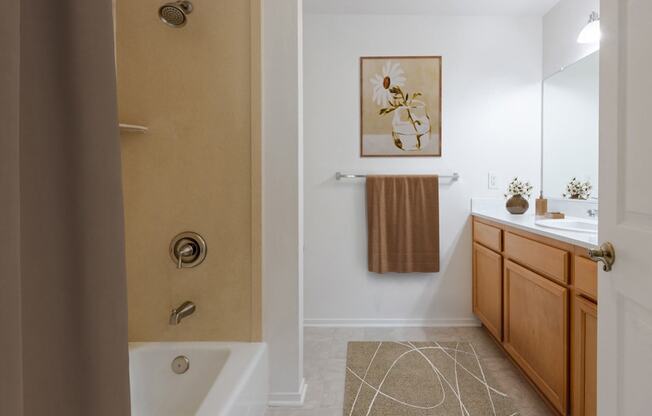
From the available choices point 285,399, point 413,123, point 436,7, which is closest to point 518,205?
point 413,123

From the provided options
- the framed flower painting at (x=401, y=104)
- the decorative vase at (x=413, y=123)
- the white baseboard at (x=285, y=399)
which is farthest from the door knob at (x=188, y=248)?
the decorative vase at (x=413, y=123)

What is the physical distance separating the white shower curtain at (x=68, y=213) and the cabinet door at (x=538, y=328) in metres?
1.78

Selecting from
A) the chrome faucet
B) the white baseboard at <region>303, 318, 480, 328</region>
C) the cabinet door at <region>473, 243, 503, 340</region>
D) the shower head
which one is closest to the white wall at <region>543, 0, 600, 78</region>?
the cabinet door at <region>473, 243, 503, 340</region>

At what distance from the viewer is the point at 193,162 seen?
66.3 inches

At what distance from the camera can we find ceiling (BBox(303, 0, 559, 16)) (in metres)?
2.71

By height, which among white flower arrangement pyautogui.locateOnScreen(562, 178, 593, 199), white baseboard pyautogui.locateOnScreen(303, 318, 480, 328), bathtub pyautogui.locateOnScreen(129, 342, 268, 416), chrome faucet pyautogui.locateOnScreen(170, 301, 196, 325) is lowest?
white baseboard pyautogui.locateOnScreen(303, 318, 480, 328)

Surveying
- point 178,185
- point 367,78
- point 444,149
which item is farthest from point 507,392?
point 367,78

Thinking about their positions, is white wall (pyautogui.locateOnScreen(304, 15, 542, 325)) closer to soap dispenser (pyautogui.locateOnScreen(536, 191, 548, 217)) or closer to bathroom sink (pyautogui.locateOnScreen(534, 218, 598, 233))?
soap dispenser (pyautogui.locateOnScreen(536, 191, 548, 217))

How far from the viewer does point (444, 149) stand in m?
2.92

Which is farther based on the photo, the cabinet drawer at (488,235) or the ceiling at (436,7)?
the ceiling at (436,7)

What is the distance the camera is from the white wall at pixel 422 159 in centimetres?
290

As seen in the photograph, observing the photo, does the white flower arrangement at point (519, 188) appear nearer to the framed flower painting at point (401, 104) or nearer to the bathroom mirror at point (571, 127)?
the bathroom mirror at point (571, 127)

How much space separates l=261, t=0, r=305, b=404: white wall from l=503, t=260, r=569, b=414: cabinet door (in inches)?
44.0

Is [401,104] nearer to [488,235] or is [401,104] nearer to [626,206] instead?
[488,235]
